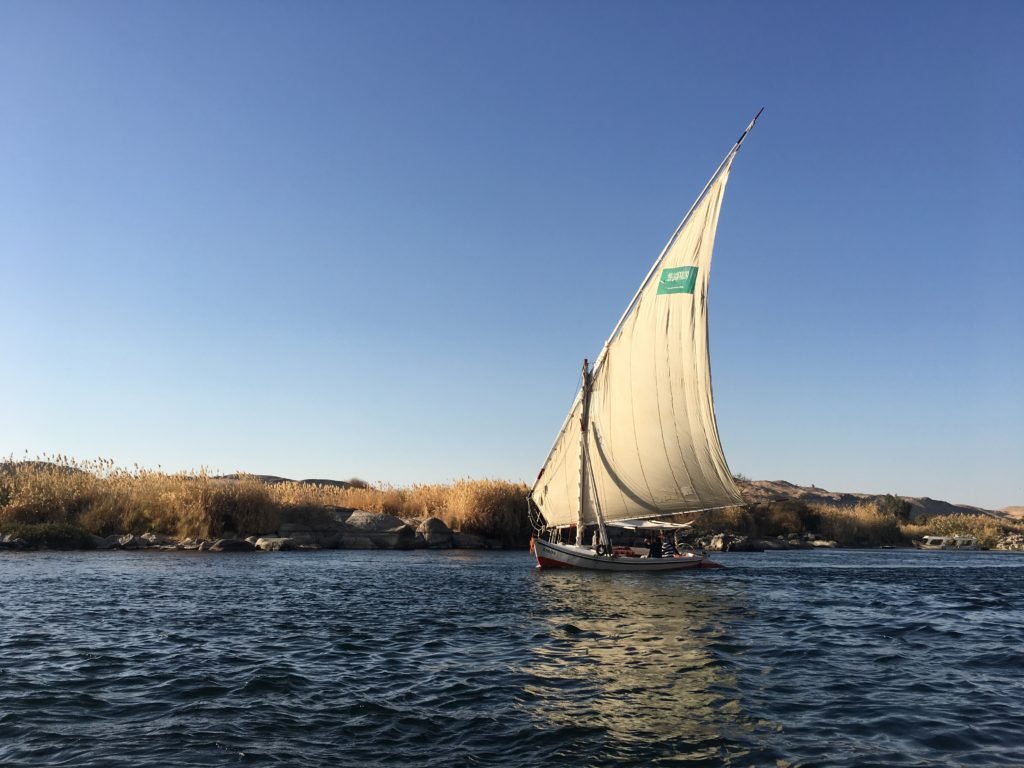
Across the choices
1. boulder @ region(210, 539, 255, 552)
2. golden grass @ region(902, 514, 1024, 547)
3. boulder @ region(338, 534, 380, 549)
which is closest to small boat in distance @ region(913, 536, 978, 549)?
golden grass @ region(902, 514, 1024, 547)

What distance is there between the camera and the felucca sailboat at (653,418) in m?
30.8

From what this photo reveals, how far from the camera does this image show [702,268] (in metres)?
31.1

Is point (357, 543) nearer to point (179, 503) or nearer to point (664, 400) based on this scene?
point (179, 503)

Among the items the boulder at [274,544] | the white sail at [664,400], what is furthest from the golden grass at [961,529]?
the boulder at [274,544]

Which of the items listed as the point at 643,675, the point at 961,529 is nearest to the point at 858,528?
the point at 961,529

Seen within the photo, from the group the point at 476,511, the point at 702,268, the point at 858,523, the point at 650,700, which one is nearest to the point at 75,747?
the point at 650,700

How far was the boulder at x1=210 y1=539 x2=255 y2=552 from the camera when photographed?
37188mm

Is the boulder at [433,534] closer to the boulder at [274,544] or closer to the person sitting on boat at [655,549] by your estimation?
the boulder at [274,544]

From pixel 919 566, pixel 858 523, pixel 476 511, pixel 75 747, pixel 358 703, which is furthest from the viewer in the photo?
pixel 858 523

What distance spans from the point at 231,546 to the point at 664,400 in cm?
2157

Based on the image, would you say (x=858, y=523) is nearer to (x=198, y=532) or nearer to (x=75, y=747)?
(x=198, y=532)

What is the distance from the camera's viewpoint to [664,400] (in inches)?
1211

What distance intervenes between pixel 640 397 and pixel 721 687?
19.9m

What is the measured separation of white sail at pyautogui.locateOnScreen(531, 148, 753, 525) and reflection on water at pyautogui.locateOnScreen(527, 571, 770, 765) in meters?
8.50
